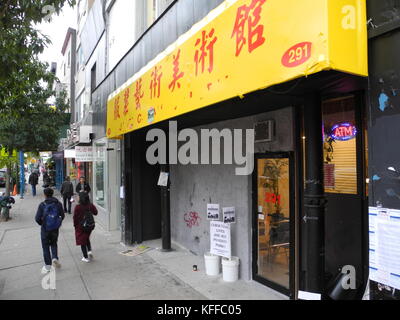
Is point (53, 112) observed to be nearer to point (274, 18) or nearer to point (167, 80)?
point (167, 80)

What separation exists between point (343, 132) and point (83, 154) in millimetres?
10212

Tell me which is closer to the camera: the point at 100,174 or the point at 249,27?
the point at 249,27

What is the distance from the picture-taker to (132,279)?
6184mm

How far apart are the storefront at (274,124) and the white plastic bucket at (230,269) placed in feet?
0.49

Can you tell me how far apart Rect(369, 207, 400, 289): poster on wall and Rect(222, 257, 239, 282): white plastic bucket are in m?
3.18

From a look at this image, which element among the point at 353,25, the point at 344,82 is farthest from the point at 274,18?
the point at 344,82

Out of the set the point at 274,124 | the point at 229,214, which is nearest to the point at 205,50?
the point at 274,124

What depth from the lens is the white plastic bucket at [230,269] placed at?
580 centimetres

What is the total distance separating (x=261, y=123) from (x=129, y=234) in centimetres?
520

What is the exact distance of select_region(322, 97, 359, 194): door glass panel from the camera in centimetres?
409

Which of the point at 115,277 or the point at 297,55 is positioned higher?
the point at 297,55

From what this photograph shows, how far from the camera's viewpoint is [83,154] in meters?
12.5

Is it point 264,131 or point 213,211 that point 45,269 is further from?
point 264,131

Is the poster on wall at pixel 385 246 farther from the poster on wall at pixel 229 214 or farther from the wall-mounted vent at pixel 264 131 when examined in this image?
the poster on wall at pixel 229 214
